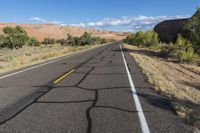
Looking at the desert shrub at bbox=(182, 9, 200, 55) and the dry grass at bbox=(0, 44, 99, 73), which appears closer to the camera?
the dry grass at bbox=(0, 44, 99, 73)

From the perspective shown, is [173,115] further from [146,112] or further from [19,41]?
[19,41]

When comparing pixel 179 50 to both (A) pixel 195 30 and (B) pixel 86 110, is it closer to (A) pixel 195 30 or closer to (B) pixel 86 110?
(A) pixel 195 30

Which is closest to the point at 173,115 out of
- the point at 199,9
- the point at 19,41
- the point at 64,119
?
the point at 64,119

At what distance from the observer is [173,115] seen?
6070 millimetres

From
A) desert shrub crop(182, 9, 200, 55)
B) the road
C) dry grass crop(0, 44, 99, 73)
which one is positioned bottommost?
dry grass crop(0, 44, 99, 73)

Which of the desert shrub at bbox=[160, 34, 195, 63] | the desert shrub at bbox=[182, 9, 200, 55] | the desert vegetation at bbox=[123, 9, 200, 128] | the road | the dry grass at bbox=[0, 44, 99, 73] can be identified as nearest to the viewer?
the road

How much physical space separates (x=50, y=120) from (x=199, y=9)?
93.3 feet

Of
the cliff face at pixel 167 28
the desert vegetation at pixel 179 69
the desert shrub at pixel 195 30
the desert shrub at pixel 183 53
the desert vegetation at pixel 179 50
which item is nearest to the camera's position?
the desert vegetation at pixel 179 69

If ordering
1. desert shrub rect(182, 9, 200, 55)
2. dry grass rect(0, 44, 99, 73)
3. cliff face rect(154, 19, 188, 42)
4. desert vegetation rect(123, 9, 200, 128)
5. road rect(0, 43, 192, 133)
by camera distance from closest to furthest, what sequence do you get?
road rect(0, 43, 192, 133), desert vegetation rect(123, 9, 200, 128), dry grass rect(0, 44, 99, 73), desert shrub rect(182, 9, 200, 55), cliff face rect(154, 19, 188, 42)

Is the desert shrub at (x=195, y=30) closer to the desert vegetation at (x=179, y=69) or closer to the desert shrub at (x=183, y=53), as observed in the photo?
the desert vegetation at (x=179, y=69)

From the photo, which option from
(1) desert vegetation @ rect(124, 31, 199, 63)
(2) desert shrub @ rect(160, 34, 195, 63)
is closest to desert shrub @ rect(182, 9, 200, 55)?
(1) desert vegetation @ rect(124, 31, 199, 63)

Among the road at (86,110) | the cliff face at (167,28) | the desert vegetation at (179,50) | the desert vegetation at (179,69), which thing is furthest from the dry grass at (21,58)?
the cliff face at (167,28)

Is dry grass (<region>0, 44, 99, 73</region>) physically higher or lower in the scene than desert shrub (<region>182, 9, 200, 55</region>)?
lower

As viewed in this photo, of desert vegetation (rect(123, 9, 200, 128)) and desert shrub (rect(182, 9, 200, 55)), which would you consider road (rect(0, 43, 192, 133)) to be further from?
desert shrub (rect(182, 9, 200, 55))
